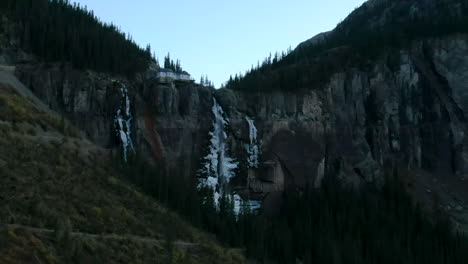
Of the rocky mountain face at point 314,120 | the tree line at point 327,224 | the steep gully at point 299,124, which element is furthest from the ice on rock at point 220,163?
the tree line at point 327,224

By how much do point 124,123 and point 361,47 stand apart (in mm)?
64678

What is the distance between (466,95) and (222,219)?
247 ft

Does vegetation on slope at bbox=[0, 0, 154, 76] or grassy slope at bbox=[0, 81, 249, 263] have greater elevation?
vegetation on slope at bbox=[0, 0, 154, 76]

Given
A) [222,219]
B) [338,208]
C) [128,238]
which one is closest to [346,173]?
[338,208]

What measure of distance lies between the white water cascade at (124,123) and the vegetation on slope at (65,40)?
1030 centimetres

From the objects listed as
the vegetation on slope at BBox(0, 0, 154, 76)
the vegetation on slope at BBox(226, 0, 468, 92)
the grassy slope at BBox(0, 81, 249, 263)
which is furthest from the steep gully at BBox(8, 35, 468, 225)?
the grassy slope at BBox(0, 81, 249, 263)

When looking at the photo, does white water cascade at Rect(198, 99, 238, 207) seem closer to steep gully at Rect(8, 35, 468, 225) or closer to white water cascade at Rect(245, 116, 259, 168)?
steep gully at Rect(8, 35, 468, 225)

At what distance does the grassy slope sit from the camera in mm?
30812

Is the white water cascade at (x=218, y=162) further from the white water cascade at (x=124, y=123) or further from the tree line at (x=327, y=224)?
the white water cascade at (x=124, y=123)

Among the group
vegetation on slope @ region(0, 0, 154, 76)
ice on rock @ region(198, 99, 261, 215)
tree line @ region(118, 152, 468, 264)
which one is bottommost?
tree line @ region(118, 152, 468, 264)

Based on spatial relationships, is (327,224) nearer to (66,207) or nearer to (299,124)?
(299,124)

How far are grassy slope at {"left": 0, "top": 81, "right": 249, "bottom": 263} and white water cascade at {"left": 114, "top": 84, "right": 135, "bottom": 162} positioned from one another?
2408 centimetres

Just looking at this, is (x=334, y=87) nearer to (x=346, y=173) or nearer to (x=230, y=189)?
(x=346, y=173)

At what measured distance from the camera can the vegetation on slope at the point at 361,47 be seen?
11881 cm
